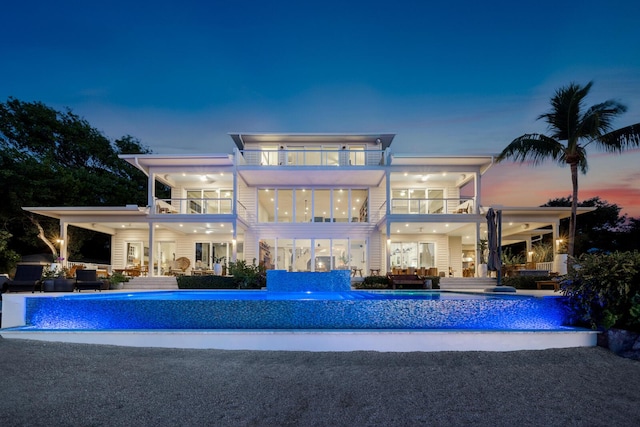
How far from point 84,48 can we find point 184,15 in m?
13.0

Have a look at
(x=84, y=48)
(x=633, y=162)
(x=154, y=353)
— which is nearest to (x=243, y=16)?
(x=84, y=48)

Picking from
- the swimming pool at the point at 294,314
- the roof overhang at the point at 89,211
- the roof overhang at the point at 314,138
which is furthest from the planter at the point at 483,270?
the roof overhang at the point at 89,211

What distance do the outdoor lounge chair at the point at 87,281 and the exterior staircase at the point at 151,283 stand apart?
11.4ft

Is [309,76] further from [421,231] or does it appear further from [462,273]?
[462,273]

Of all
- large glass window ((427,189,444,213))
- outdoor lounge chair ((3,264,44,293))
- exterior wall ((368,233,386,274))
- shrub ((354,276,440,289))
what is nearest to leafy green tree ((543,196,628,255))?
large glass window ((427,189,444,213))

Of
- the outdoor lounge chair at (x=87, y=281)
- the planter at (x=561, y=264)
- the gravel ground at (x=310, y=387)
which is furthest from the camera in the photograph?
the planter at (x=561, y=264)

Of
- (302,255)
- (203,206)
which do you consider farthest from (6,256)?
(302,255)

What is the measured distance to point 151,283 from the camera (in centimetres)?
1698

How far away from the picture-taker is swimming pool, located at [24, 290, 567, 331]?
6.61 meters

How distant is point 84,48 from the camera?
94.3 ft

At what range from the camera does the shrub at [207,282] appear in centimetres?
1591

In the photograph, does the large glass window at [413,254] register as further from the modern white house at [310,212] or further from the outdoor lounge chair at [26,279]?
the outdoor lounge chair at [26,279]

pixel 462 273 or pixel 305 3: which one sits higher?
pixel 305 3

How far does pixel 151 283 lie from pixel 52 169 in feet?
40.6
